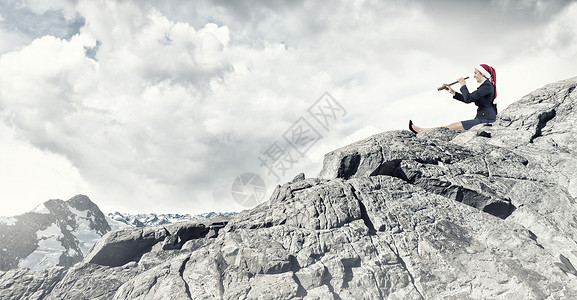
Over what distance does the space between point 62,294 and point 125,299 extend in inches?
170

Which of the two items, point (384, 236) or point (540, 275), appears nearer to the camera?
point (540, 275)

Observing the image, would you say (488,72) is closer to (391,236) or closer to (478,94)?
(478,94)

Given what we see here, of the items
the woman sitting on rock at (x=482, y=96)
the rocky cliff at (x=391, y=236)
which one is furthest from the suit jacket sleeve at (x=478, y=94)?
the rocky cliff at (x=391, y=236)

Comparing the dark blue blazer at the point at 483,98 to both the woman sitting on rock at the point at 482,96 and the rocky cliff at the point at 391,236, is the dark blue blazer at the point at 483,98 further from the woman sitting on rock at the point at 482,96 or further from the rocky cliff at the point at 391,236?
the rocky cliff at the point at 391,236

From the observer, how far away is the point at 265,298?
14.2 metres

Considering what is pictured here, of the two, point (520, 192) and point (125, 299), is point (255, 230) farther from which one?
point (520, 192)

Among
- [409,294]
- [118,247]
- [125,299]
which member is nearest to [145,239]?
[118,247]

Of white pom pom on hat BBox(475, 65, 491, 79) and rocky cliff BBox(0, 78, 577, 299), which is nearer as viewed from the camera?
rocky cliff BBox(0, 78, 577, 299)

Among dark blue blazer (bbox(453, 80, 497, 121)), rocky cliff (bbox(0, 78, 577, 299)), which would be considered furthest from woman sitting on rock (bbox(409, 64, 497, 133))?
rocky cliff (bbox(0, 78, 577, 299))

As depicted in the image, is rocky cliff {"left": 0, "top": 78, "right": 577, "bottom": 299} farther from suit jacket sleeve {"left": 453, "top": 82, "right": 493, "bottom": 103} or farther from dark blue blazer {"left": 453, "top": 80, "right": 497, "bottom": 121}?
→ suit jacket sleeve {"left": 453, "top": 82, "right": 493, "bottom": 103}

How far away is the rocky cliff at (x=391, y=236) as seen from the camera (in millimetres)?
14703

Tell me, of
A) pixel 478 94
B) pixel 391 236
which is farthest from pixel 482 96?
pixel 391 236

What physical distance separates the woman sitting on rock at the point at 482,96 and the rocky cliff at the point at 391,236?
4.96ft

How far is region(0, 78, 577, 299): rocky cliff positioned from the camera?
14.7m
